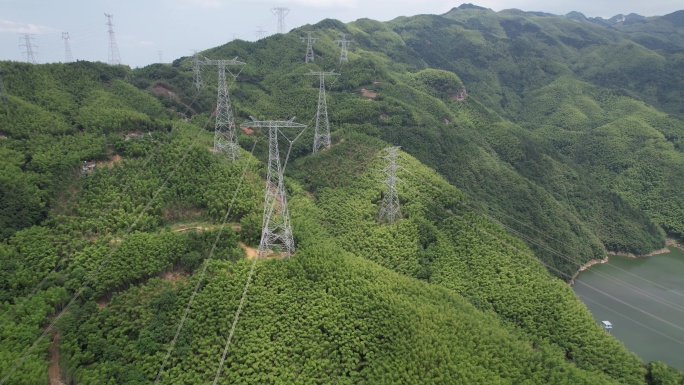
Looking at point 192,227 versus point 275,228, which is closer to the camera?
point 275,228

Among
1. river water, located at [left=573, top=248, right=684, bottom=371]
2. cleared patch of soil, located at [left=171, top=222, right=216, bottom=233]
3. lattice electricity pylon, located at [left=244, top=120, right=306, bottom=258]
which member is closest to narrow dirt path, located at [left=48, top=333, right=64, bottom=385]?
cleared patch of soil, located at [left=171, top=222, right=216, bottom=233]

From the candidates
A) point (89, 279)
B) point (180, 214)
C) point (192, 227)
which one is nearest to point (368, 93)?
point (180, 214)

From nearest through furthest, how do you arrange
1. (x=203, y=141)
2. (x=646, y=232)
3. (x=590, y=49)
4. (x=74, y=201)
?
1. (x=74, y=201)
2. (x=203, y=141)
3. (x=646, y=232)
4. (x=590, y=49)

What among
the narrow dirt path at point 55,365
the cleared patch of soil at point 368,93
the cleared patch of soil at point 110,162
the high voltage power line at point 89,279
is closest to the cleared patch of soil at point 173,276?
the high voltage power line at point 89,279

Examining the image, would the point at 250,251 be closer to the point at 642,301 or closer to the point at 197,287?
the point at 197,287

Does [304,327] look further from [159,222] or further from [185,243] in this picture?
[159,222]

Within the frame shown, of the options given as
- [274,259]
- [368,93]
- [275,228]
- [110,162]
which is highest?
[368,93]

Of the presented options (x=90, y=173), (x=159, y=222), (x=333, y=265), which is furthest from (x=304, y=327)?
(x=90, y=173)

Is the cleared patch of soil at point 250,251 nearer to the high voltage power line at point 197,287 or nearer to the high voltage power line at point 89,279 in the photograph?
the high voltage power line at point 197,287
